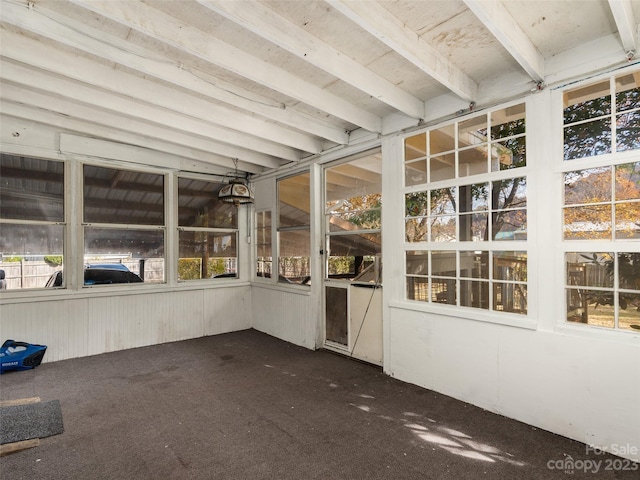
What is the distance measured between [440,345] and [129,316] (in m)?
4.12

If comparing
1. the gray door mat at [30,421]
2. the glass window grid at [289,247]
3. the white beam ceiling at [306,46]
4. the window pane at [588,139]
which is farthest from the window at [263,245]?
the window pane at [588,139]

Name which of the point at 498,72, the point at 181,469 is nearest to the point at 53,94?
the point at 181,469

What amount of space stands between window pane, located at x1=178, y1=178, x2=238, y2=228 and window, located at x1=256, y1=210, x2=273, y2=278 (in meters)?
0.44

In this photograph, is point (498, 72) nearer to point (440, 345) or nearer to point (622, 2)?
point (622, 2)

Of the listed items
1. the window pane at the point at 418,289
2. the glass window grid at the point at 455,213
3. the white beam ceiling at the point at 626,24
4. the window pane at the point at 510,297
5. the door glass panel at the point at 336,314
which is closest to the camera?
the white beam ceiling at the point at 626,24

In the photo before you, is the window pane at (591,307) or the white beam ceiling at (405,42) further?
the window pane at (591,307)

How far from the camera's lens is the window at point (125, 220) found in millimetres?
4652

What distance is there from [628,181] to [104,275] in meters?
5.63

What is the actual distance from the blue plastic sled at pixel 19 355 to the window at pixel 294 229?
3.12 m

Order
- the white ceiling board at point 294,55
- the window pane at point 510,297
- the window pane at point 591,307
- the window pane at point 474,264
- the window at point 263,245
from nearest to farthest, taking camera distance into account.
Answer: the white ceiling board at point 294,55
the window pane at point 591,307
the window pane at point 510,297
the window pane at point 474,264
the window at point 263,245

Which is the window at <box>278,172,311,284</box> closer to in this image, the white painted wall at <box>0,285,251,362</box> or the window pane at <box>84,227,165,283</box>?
the white painted wall at <box>0,285,251,362</box>

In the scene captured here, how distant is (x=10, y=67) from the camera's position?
9.09 ft

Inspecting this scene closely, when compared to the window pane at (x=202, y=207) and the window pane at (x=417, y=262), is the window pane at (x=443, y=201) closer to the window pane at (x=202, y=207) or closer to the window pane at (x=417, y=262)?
the window pane at (x=417, y=262)

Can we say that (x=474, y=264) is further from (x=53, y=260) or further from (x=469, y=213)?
(x=53, y=260)
